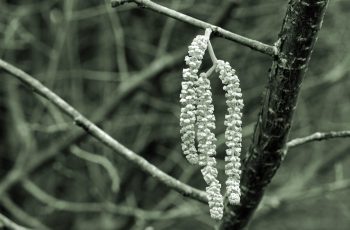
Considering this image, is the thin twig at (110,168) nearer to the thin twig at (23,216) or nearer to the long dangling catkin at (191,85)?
the thin twig at (23,216)

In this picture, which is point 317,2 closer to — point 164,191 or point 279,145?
point 279,145

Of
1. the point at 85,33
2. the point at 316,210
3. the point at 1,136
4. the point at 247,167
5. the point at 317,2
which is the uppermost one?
the point at 317,2

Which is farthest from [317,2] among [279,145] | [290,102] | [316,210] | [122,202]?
[316,210]

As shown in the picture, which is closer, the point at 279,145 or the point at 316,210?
the point at 279,145

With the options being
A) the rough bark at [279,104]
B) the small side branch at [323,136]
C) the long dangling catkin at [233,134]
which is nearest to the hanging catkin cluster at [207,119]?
the long dangling catkin at [233,134]

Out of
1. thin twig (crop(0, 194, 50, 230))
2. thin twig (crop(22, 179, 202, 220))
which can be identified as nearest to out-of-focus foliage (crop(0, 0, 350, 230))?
thin twig (crop(0, 194, 50, 230))

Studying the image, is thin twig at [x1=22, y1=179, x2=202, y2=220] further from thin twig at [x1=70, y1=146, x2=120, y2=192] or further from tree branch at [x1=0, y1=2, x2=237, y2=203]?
thin twig at [x1=70, y1=146, x2=120, y2=192]

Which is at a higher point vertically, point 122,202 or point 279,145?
point 279,145
